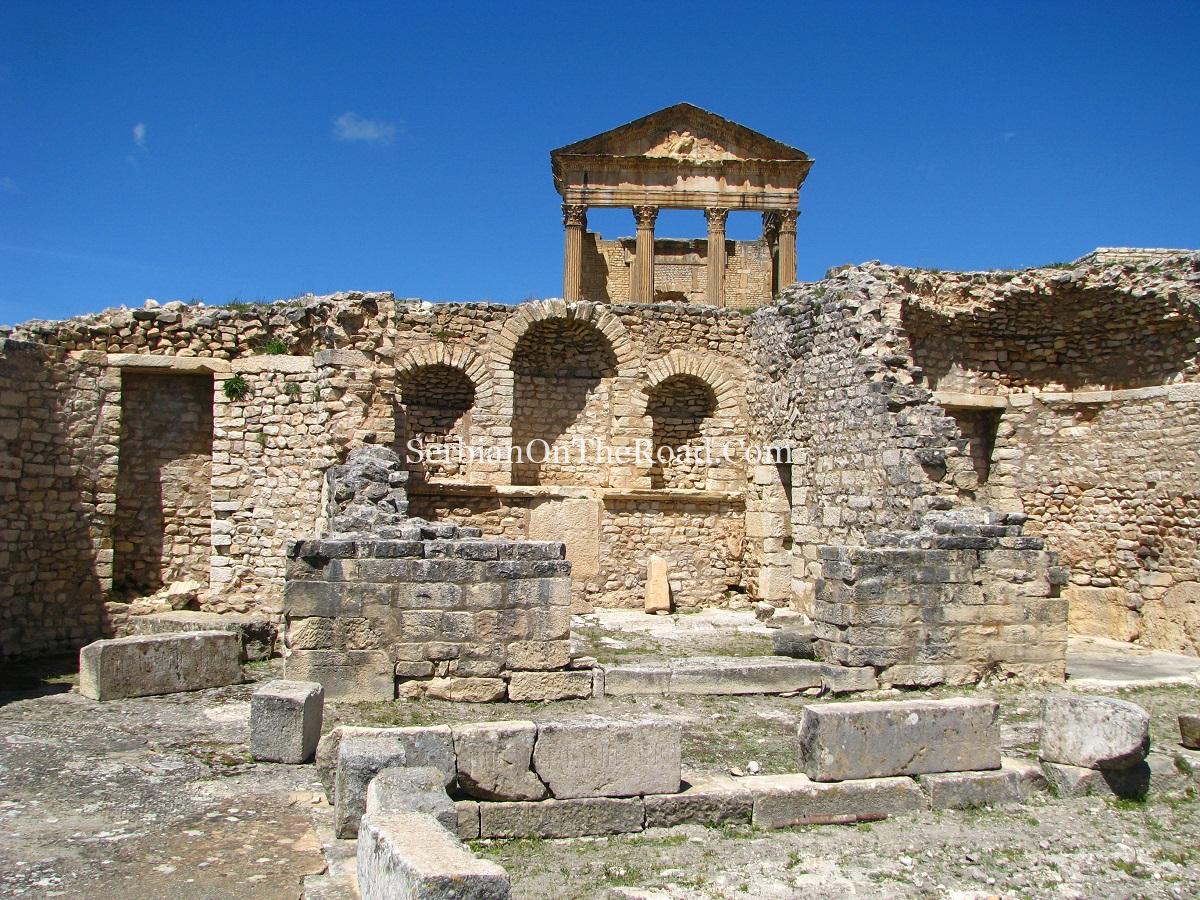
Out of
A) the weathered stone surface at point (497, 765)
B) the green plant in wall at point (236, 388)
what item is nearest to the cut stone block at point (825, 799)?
the weathered stone surface at point (497, 765)

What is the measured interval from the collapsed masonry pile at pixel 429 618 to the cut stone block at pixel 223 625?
182cm

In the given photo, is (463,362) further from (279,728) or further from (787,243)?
(787,243)

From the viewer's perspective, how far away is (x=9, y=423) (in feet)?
36.9

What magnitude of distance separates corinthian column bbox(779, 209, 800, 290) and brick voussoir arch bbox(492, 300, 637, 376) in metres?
12.2

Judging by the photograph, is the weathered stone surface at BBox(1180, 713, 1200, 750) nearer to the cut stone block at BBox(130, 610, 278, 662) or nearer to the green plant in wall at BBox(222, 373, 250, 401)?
the cut stone block at BBox(130, 610, 278, 662)

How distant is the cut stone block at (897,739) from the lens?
6.24m

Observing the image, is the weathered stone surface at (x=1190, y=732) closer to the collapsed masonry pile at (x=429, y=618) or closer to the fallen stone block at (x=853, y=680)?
the fallen stone block at (x=853, y=680)

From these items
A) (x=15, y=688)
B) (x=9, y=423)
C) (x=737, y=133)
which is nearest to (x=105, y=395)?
(x=9, y=423)

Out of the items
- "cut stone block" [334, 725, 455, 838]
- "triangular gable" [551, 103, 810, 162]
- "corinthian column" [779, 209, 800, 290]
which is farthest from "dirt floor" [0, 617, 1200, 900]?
"triangular gable" [551, 103, 810, 162]

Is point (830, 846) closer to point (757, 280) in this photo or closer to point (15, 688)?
point (15, 688)

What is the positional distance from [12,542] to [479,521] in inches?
239

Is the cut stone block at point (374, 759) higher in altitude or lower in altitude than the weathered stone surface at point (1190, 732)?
higher

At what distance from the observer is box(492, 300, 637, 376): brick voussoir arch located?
15.3 m

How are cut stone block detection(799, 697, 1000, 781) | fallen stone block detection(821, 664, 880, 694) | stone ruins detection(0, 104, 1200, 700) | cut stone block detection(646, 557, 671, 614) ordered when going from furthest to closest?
cut stone block detection(646, 557, 671, 614) → fallen stone block detection(821, 664, 880, 694) → stone ruins detection(0, 104, 1200, 700) → cut stone block detection(799, 697, 1000, 781)
